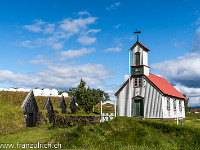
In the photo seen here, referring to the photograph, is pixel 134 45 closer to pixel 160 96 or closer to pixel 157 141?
pixel 160 96

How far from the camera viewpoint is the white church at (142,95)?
31344 mm

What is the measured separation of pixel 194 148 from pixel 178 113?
22585mm

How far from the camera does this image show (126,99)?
34.0m

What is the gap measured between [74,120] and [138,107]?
1112cm

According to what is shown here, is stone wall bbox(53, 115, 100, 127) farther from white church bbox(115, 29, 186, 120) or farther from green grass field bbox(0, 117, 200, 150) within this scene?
white church bbox(115, 29, 186, 120)

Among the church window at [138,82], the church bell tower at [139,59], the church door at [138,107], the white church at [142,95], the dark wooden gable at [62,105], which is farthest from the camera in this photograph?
the dark wooden gable at [62,105]

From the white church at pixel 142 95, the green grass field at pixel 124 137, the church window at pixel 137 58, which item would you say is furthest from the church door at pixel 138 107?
the green grass field at pixel 124 137

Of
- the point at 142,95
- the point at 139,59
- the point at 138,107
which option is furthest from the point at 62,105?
the point at 139,59

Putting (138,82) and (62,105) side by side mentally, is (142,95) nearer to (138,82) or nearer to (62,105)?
(138,82)

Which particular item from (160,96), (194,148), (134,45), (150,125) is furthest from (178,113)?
(194,148)

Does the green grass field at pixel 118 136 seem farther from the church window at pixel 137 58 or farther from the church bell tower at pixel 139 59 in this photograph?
the church window at pixel 137 58

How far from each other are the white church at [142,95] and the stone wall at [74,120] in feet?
22.2

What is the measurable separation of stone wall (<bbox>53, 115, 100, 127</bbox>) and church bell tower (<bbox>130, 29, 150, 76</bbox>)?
11.1 meters

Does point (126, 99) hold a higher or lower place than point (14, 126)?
higher
